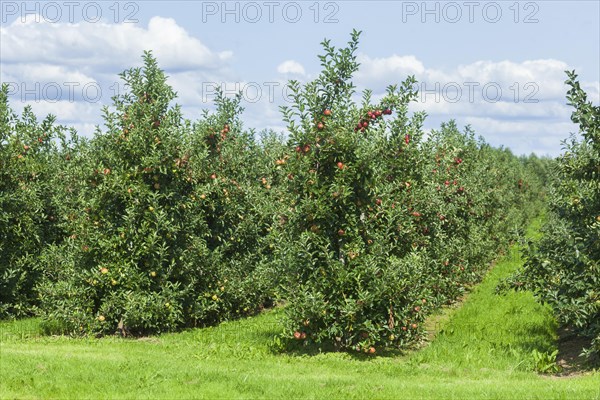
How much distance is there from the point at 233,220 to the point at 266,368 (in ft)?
26.3

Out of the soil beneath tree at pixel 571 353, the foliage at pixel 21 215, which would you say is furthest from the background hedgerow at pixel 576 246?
the foliage at pixel 21 215

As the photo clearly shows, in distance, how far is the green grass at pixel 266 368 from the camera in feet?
37.2

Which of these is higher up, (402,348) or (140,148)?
(140,148)

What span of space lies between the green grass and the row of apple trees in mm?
899

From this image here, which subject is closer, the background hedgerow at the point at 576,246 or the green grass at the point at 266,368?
the green grass at the point at 266,368

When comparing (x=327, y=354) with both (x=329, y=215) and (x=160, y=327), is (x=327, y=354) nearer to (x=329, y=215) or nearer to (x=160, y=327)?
(x=329, y=215)

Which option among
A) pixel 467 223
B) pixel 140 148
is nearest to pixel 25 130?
pixel 140 148

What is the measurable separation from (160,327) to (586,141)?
36.0 ft

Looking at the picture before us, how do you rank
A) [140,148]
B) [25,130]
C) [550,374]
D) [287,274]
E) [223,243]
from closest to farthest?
1. [550,374]
2. [287,274]
3. [140,148]
4. [223,243]
5. [25,130]

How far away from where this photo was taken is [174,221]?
17.9 m

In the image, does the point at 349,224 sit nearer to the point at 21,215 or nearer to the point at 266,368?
the point at 266,368

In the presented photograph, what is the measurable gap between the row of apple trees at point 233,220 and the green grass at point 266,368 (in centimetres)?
90

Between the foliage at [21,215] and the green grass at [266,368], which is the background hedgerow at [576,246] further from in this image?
the foliage at [21,215]

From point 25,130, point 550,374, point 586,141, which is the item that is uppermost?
point 25,130
